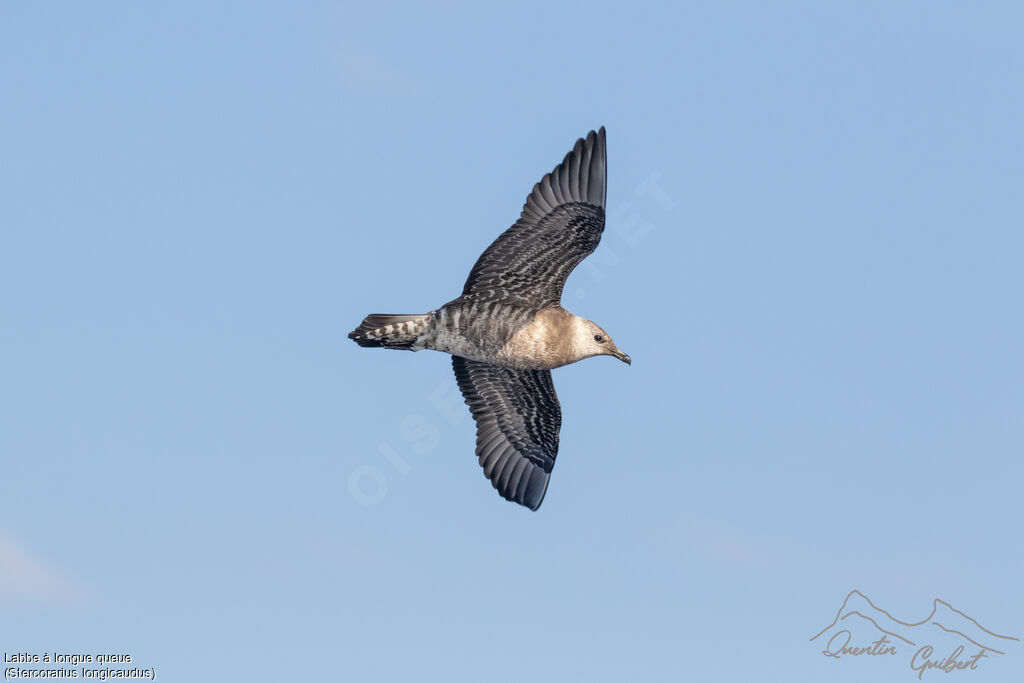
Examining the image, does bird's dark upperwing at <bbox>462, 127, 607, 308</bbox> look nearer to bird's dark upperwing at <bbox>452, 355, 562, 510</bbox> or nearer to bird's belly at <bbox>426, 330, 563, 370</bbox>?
bird's belly at <bbox>426, 330, 563, 370</bbox>

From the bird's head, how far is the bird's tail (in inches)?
72.0

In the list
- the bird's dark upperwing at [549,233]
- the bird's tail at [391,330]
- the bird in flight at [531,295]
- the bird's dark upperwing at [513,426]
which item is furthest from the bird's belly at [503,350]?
the bird's dark upperwing at [513,426]

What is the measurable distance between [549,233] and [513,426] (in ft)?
9.14

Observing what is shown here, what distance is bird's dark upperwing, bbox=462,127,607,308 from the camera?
14250 millimetres

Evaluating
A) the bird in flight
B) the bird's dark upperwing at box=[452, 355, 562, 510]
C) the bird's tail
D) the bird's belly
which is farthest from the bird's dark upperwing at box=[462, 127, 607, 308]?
the bird's dark upperwing at box=[452, 355, 562, 510]

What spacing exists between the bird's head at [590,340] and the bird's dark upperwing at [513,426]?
2.93 feet

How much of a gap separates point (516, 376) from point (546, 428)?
859 millimetres

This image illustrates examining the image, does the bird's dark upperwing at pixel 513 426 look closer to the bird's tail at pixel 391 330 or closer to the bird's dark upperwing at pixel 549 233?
the bird's tail at pixel 391 330

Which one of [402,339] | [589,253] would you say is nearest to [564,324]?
[589,253]

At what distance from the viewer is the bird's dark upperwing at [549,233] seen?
1425cm

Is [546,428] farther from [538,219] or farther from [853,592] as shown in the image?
[853,592]

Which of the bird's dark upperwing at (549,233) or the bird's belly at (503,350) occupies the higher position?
the bird's dark upperwing at (549,233)

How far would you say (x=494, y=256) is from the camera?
14.2 meters

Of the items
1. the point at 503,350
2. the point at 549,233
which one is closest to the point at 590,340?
the point at 503,350
